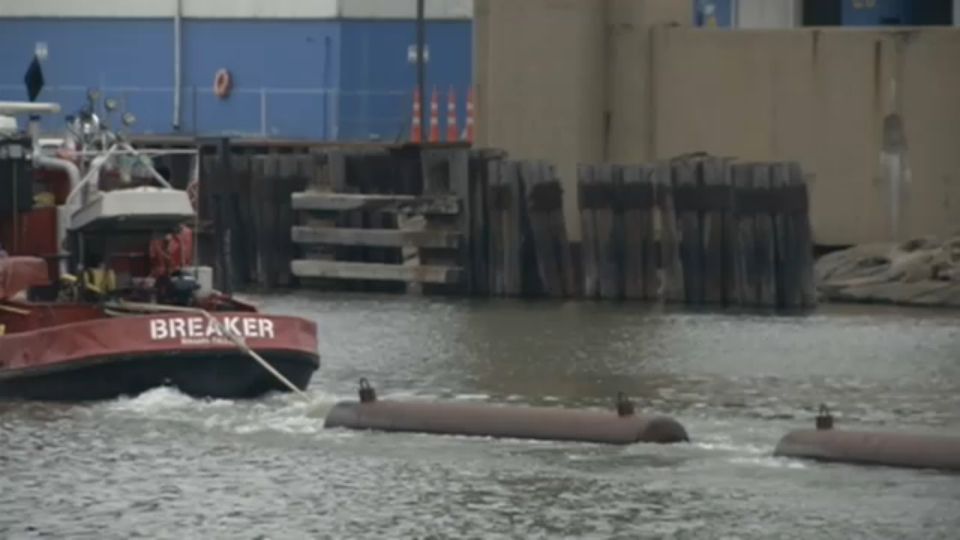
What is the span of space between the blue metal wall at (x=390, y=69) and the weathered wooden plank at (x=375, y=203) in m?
12.1

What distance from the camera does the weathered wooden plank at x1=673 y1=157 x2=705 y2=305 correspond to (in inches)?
1709

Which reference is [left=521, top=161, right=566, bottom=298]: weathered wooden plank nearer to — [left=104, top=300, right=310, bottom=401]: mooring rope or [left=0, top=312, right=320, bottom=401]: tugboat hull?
[left=104, top=300, right=310, bottom=401]: mooring rope

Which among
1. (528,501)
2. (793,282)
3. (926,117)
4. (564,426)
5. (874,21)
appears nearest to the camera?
(528,501)

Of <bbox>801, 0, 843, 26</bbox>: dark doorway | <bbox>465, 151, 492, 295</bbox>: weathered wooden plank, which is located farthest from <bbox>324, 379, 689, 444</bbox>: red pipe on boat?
<bbox>801, 0, 843, 26</bbox>: dark doorway

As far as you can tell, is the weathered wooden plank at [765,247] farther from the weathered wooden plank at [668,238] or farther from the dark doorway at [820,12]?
the dark doorway at [820,12]

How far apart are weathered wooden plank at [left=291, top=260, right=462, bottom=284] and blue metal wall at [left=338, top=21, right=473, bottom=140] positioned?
12229 mm

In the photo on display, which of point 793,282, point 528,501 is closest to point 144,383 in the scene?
point 528,501

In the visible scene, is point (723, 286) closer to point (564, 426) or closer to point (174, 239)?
point (174, 239)

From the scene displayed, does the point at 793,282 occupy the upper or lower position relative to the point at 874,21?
lower

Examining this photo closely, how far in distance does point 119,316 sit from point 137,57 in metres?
33.7

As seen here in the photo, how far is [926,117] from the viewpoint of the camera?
46.1 m

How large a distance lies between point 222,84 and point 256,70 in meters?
0.88

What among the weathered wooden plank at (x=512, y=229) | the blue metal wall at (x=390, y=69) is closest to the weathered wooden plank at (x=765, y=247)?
the weathered wooden plank at (x=512, y=229)

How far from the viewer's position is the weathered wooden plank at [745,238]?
42.9 m
